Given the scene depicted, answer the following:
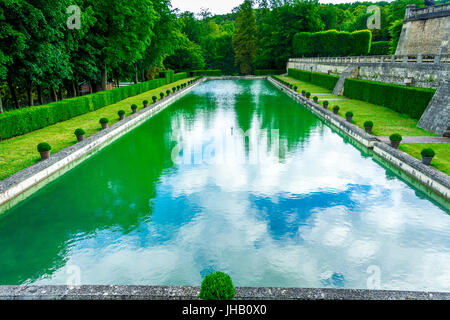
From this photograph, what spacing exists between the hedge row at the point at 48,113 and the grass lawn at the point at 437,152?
1842cm

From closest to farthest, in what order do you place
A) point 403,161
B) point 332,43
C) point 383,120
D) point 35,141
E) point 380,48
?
point 403,161
point 35,141
point 383,120
point 380,48
point 332,43

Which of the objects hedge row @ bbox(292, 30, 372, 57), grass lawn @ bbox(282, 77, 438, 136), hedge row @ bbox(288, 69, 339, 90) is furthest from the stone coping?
hedge row @ bbox(292, 30, 372, 57)

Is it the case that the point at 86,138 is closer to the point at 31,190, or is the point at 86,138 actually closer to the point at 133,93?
the point at 31,190

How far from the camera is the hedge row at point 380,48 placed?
6336 cm

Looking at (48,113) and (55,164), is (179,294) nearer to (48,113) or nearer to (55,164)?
(55,164)

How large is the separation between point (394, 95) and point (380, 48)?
160 feet

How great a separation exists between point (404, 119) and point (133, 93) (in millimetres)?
28589

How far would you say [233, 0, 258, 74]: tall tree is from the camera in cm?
8362

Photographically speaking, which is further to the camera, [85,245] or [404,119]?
[404,119]

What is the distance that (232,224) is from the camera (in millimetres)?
8500

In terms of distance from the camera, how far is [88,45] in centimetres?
2880

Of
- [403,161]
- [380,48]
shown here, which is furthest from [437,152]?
[380,48]

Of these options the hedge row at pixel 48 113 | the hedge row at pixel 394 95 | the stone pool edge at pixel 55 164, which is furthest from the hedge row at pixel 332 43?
the stone pool edge at pixel 55 164
